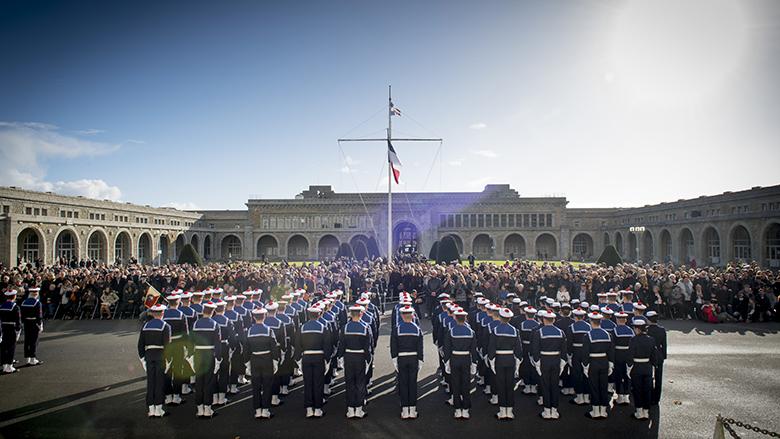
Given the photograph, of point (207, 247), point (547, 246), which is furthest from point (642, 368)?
point (207, 247)

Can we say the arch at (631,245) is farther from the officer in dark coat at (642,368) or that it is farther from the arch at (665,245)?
the officer in dark coat at (642,368)

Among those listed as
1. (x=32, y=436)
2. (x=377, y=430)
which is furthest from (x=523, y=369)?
(x=32, y=436)

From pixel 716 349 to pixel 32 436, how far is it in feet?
55.2

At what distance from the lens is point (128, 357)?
13133mm

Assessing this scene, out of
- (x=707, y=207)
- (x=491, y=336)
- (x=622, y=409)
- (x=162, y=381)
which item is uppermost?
(x=707, y=207)

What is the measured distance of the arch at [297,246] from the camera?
226ft

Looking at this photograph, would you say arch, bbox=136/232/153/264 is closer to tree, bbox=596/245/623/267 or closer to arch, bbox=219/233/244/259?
arch, bbox=219/233/244/259

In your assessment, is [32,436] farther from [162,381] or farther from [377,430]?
[377,430]

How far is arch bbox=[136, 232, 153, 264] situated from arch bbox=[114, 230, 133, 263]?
11.6 ft

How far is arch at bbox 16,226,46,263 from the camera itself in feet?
128

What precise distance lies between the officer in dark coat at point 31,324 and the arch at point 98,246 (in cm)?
3884

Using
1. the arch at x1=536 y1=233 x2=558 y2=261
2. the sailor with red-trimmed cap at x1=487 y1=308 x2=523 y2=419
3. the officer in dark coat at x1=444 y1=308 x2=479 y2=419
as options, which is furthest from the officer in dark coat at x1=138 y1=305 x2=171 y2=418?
the arch at x1=536 y1=233 x2=558 y2=261

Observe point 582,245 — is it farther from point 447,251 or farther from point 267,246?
point 267,246

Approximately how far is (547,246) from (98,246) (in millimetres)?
55388
